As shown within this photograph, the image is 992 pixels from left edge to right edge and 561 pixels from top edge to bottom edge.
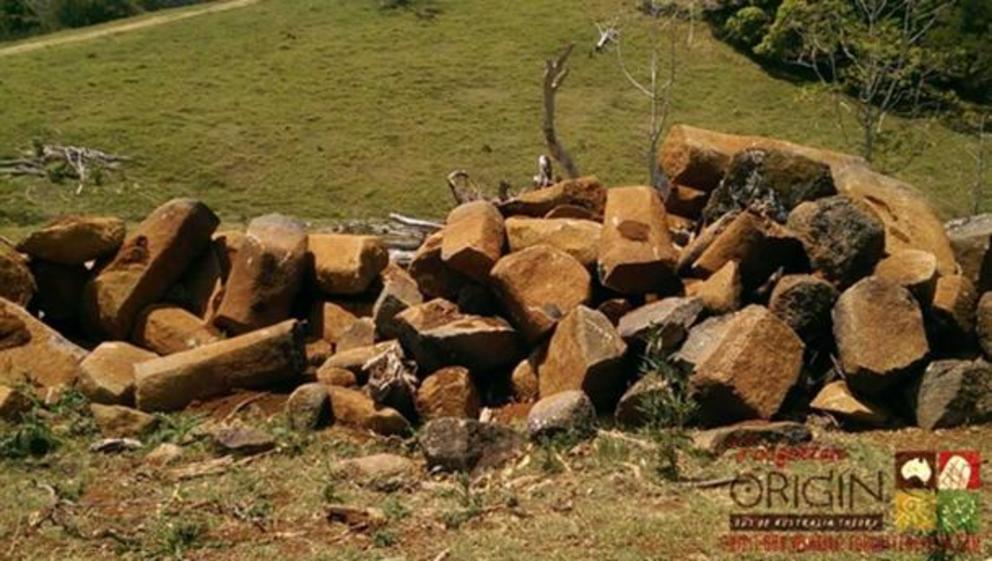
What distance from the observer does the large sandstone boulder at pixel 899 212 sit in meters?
9.13

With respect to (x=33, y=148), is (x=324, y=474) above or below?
above

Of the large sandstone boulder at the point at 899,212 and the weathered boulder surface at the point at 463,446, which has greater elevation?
the large sandstone boulder at the point at 899,212

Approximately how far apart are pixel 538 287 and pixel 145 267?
4.13 m

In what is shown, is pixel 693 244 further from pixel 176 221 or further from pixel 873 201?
pixel 176 221

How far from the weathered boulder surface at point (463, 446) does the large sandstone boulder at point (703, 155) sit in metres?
3.84

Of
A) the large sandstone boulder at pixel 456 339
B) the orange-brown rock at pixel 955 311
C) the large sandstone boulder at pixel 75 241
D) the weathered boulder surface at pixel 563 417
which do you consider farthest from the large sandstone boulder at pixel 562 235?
the large sandstone boulder at pixel 75 241

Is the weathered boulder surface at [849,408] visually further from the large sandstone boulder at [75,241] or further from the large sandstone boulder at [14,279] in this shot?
the large sandstone boulder at [14,279]

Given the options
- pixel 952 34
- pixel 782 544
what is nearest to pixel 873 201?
pixel 782 544

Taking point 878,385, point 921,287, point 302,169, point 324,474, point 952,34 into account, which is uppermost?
point 921,287

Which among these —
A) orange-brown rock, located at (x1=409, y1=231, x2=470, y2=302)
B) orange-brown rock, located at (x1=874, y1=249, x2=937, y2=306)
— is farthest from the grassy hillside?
orange-brown rock, located at (x1=874, y1=249, x2=937, y2=306)

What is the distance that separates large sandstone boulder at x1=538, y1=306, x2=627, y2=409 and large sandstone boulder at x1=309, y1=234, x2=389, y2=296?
2.60 m

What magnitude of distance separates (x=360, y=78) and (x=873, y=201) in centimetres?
3105

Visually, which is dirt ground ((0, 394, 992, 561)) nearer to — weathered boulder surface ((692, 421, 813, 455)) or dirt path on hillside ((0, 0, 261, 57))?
weathered boulder surface ((692, 421, 813, 455))

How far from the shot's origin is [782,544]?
5.61m
